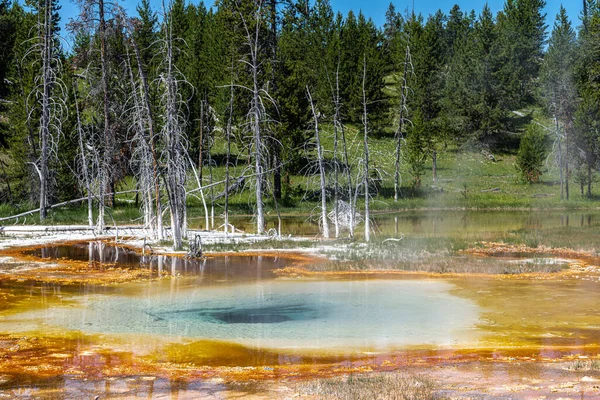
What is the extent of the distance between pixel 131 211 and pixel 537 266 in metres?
27.1

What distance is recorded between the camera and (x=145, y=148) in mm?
32625

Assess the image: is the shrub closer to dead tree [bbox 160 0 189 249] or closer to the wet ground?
dead tree [bbox 160 0 189 249]

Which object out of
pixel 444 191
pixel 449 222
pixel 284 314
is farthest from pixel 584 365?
pixel 444 191

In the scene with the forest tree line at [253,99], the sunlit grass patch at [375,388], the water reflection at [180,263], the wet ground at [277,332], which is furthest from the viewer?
the forest tree line at [253,99]

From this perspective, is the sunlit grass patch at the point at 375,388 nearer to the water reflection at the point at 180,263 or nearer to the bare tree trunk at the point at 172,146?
the water reflection at the point at 180,263

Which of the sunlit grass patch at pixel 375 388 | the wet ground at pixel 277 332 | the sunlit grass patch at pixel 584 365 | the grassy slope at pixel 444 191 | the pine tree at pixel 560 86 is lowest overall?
the wet ground at pixel 277 332

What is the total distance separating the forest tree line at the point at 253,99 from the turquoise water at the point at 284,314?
1007 cm

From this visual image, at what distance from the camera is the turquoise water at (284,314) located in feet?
48.6

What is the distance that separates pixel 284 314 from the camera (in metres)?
17.1

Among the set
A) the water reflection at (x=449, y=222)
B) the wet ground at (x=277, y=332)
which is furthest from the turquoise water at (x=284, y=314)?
the water reflection at (x=449, y=222)

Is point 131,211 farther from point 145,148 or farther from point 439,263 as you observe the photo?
point 439,263

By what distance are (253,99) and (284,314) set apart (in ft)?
68.7

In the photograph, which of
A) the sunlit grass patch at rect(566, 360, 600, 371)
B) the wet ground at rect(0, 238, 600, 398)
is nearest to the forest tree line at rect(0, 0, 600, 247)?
the wet ground at rect(0, 238, 600, 398)

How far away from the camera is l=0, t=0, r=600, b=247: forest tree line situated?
34.0 metres
